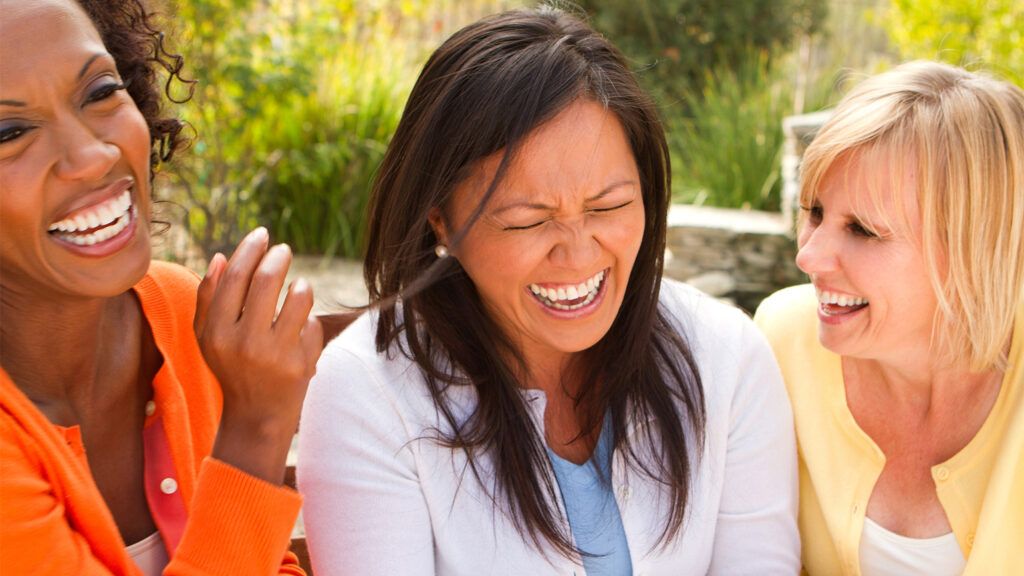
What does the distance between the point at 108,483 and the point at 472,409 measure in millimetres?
666

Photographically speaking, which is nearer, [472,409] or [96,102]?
[96,102]

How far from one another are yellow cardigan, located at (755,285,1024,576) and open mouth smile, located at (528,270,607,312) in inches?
23.1

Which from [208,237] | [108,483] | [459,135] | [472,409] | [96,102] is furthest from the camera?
[208,237]

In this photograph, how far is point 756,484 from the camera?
7.22 ft

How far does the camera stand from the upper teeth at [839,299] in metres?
2.20

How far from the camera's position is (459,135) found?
195 centimetres

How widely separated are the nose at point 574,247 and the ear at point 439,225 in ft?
0.76

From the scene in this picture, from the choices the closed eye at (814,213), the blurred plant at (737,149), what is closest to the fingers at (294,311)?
the closed eye at (814,213)

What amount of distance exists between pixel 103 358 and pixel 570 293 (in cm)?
83

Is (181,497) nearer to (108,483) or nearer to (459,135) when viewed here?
(108,483)

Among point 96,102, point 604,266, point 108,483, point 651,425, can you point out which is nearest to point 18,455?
point 108,483

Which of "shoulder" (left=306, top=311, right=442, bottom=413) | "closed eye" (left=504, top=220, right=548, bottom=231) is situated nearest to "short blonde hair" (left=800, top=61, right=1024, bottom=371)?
"closed eye" (left=504, top=220, right=548, bottom=231)

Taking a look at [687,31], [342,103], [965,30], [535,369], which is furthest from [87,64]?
[687,31]

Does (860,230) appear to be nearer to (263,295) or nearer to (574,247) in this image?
(574,247)
